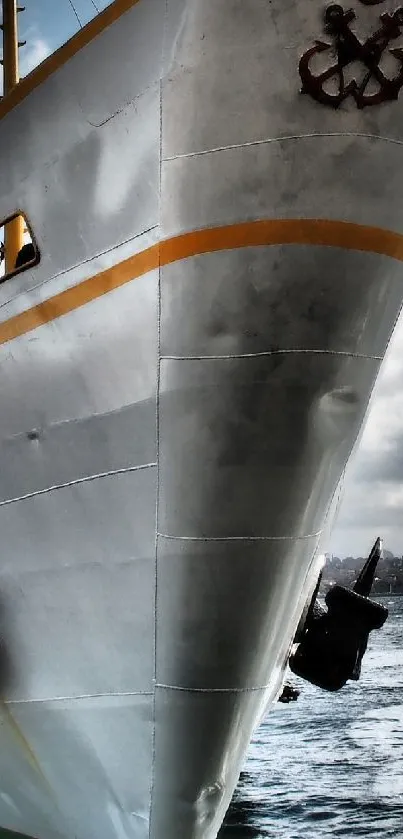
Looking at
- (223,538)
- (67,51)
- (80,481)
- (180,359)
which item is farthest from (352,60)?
(80,481)

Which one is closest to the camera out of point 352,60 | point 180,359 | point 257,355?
point 352,60

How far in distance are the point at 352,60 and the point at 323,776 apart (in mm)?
16869

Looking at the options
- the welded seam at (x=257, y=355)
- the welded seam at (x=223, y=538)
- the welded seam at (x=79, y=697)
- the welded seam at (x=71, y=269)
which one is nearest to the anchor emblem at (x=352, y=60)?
the welded seam at (x=71, y=269)

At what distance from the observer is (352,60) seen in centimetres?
412

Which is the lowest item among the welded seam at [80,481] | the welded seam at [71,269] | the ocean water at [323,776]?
the ocean water at [323,776]

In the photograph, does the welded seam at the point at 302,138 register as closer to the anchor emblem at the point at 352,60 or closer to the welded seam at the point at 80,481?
the anchor emblem at the point at 352,60

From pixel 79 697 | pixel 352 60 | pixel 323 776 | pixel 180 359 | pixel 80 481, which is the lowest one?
pixel 323 776

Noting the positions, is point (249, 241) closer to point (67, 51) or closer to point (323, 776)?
point (67, 51)

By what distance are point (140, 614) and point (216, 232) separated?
231 centimetres

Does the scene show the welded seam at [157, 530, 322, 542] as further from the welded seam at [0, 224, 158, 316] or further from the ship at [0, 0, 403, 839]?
the welded seam at [0, 224, 158, 316]

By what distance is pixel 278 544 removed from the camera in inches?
187

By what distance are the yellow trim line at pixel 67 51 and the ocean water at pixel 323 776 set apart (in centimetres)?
1134

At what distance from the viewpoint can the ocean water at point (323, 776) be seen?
1340 cm

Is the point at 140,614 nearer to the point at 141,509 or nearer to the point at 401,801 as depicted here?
the point at 141,509
